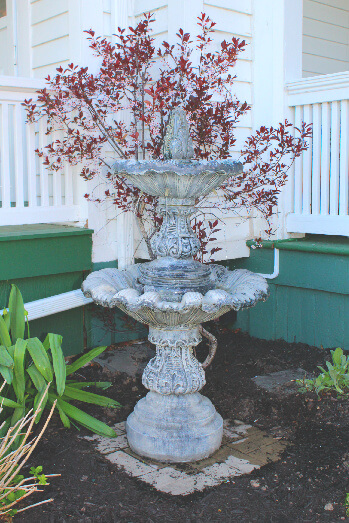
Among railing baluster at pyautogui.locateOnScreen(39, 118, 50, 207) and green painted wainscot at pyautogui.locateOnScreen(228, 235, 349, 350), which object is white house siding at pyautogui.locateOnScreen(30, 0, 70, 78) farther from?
green painted wainscot at pyautogui.locateOnScreen(228, 235, 349, 350)

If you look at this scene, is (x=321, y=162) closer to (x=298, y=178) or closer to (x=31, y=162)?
(x=298, y=178)

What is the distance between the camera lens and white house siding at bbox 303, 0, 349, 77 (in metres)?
6.51

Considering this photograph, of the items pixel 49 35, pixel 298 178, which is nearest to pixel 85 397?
pixel 298 178

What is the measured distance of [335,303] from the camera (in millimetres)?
4406

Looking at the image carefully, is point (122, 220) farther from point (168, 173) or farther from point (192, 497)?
point (192, 497)

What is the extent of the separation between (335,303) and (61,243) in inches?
88.0

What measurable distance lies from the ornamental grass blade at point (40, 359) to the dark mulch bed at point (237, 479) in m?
0.40

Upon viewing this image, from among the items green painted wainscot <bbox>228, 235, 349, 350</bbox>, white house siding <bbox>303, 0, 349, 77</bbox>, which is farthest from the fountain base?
white house siding <bbox>303, 0, 349, 77</bbox>

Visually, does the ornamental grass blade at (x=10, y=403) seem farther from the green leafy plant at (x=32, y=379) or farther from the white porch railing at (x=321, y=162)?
the white porch railing at (x=321, y=162)

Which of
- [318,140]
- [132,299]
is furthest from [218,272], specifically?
[318,140]

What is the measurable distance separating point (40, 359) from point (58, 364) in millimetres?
108

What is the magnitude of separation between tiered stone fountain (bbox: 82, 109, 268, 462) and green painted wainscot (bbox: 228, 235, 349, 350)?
1481 mm

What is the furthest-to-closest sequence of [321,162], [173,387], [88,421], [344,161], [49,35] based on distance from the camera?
[49,35] < [321,162] < [344,161] < [88,421] < [173,387]

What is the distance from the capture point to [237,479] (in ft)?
8.89
